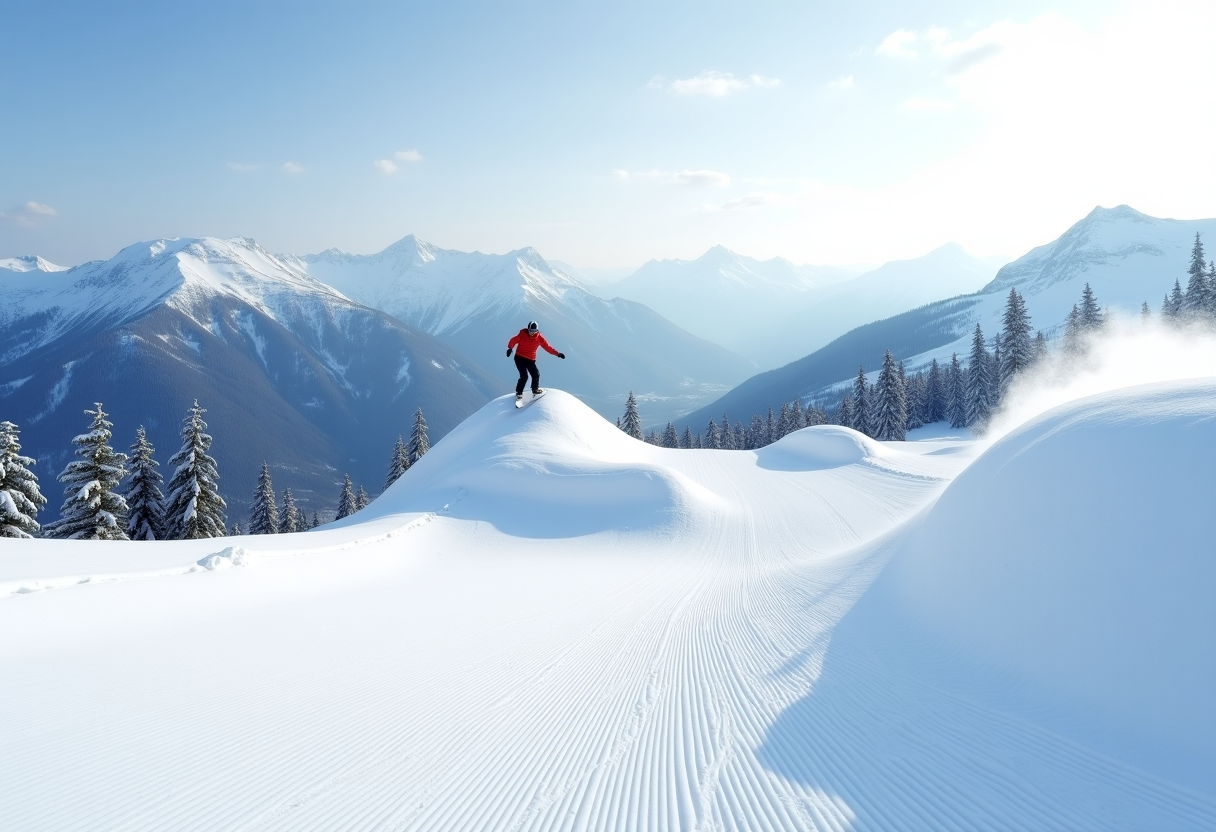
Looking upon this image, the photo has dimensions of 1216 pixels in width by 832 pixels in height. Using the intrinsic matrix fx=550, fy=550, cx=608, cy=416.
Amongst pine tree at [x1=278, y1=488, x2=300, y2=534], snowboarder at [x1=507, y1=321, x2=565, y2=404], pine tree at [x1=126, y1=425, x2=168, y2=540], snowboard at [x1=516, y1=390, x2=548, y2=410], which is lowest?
pine tree at [x1=278, y1=488, x2=300, y2=534]

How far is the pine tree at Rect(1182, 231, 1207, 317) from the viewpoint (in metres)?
41.7

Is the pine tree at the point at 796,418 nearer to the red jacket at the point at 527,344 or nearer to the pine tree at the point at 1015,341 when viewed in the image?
the pine tree at the point at 1015,341

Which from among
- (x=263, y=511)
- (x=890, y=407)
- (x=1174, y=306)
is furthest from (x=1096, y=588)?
(x=1174, y=306)

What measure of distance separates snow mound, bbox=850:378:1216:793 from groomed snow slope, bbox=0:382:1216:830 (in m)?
0.07

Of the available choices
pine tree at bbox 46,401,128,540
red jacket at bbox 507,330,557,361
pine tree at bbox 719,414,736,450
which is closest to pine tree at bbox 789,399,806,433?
pine tree at bbox 719,414,736,450

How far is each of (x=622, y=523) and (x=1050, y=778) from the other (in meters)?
12.0

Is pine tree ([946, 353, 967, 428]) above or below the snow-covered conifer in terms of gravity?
above

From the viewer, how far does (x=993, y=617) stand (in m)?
5.90

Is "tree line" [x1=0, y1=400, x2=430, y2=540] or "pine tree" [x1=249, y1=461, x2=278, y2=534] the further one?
"pine tree" [x1=249, y1=461, x2=278, y2=534]

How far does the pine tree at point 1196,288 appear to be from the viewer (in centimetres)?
4172

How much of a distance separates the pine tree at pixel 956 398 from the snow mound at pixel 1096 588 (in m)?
60.1

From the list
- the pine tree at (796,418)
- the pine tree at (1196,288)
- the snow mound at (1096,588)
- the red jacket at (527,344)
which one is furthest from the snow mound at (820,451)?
the pine tree at (1196,288)

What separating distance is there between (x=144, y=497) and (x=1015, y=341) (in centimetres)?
6035

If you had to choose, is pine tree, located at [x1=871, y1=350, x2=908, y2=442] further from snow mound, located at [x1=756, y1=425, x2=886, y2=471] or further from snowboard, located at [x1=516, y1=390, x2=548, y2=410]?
snowboard, located at [x1=516, y1=390, x2=548, y2=410]
